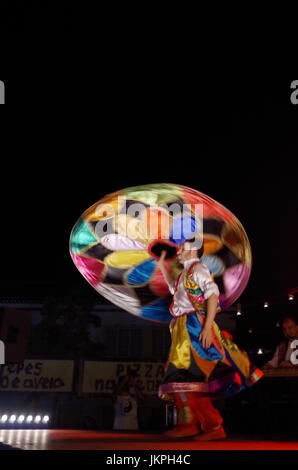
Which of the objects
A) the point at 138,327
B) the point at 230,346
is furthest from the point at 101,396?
Answer: the point at 230,346

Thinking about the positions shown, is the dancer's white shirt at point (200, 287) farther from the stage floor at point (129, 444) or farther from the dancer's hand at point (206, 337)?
the stage floor at point (129, 444)

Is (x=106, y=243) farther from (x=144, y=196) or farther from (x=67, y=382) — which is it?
(x=67, y=382)

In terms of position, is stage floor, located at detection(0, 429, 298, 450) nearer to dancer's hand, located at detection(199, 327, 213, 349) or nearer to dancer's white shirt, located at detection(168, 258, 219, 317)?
dancer's hand, located at detection(199, 327, 213, 349)

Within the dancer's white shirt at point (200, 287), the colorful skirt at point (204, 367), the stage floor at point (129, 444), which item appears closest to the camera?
the stage floor at point (129, 444)

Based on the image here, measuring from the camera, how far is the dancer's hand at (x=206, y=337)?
3975 millimetres

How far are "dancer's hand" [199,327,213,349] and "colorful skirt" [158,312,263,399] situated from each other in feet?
0.14

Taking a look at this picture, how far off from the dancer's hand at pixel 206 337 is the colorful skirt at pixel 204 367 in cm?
4

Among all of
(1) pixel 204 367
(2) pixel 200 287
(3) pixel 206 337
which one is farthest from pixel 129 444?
(2) pixel 200 287

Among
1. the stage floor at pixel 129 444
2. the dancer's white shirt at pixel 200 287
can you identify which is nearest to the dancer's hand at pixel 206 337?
the dancer's white shirt at pixel 200 287

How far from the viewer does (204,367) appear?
3.92 m

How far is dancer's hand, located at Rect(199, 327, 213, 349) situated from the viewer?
3975 millimetres

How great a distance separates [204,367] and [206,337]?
269mm

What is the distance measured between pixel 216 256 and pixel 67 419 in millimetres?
9110
